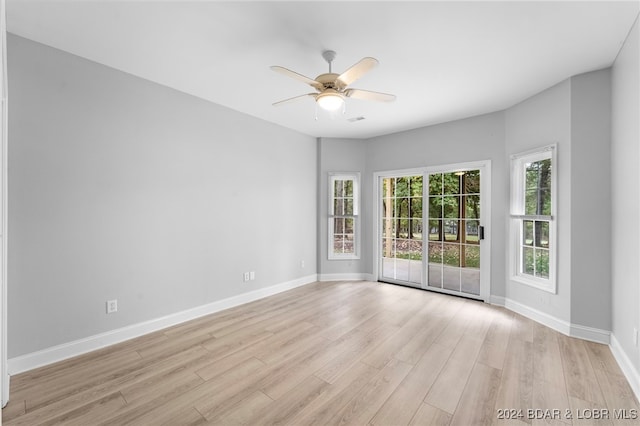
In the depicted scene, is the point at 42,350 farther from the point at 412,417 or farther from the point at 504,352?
the point at 504,352

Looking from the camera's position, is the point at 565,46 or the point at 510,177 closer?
the point at 565,46

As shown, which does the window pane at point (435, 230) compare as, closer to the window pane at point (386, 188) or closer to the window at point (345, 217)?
the window pane at point (386, 188)

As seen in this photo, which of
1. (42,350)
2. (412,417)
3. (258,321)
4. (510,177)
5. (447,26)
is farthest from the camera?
(510,177)

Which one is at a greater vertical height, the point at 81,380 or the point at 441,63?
the point at 441,63

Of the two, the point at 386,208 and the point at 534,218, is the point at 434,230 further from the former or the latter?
the point at 534,218

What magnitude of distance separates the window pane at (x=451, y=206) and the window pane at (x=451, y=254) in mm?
474

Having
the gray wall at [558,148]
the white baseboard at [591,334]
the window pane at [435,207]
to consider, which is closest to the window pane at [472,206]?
the window pane at [435,207]

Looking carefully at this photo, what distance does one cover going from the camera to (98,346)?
3.02m

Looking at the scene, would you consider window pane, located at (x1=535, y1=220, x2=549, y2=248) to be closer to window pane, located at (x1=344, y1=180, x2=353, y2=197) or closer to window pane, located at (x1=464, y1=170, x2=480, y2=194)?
window pane, located at (x1=464, y1=170, x2=480, y2=194)

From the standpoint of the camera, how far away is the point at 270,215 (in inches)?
192

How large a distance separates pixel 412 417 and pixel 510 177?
346cm

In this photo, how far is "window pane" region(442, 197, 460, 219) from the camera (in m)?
4.83

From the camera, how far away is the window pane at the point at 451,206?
4.83m

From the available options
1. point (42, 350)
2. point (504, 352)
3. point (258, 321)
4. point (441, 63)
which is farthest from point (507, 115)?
point (42, 350)
